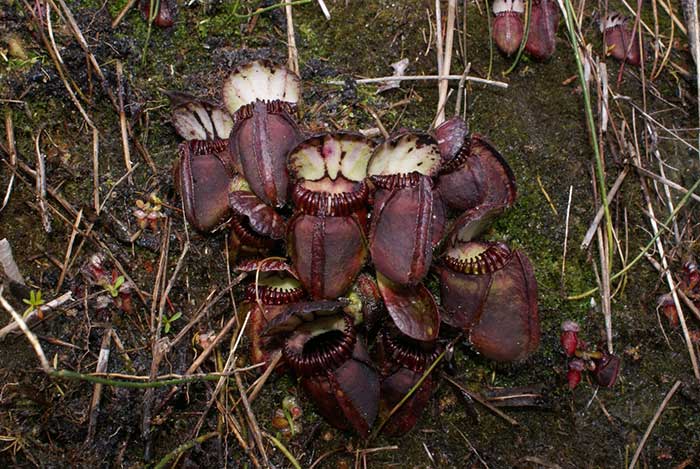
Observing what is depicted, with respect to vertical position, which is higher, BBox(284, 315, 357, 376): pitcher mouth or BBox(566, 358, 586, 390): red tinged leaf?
BBox(284, 315, 357, 376): pitcher mouth

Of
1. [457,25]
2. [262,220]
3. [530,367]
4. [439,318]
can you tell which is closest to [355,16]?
[457,25]

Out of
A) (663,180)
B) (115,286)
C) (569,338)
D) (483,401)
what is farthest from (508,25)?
(115,286)

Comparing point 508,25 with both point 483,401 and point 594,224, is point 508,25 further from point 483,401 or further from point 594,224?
point 483,401

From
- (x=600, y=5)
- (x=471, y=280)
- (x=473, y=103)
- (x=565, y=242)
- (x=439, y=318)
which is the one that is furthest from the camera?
(x=600, y=5)

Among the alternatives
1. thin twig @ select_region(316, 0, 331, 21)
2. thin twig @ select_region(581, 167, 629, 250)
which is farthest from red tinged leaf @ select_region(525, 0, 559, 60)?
thin twig @ select_region(316, 0, 331, 21)

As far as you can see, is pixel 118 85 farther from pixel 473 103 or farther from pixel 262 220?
pixel 473 103

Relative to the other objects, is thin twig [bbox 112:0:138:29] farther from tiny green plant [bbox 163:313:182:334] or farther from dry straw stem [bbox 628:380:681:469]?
dry straw stem [bbox 628:380:681:469]

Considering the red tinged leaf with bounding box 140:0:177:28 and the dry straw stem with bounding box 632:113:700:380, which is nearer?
the dry straw stem with bounding box 632:113:700:380
